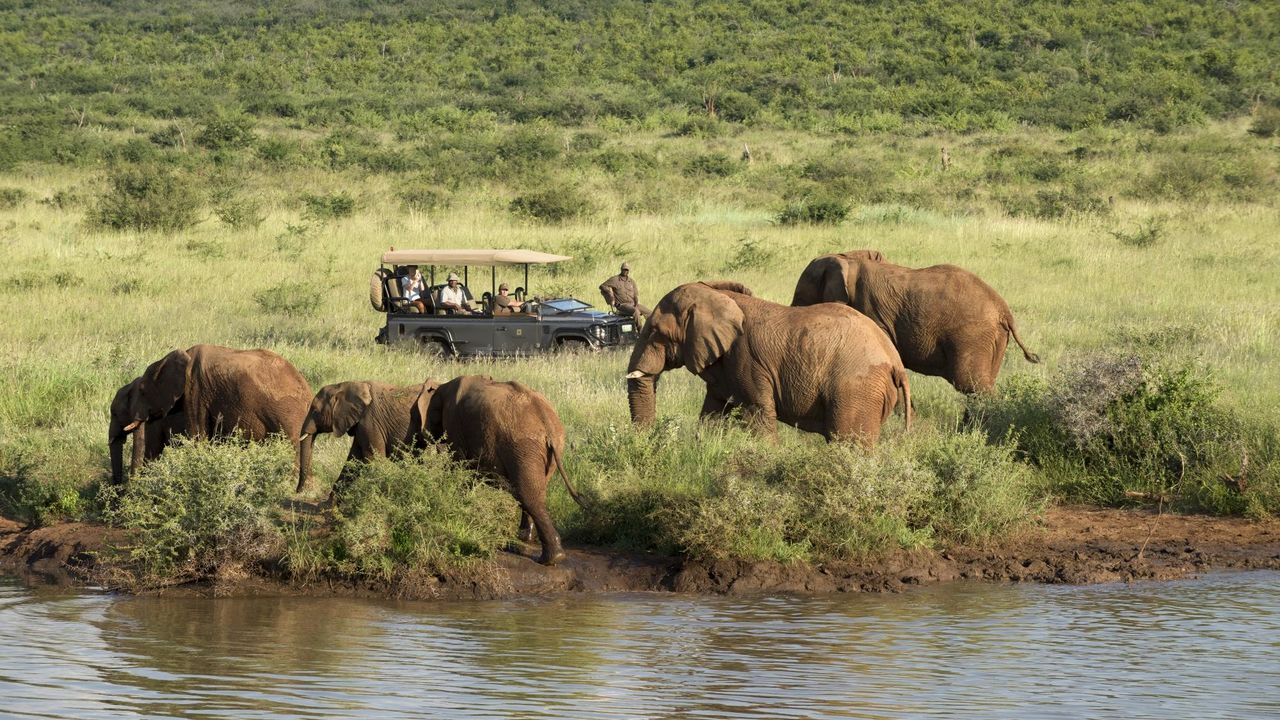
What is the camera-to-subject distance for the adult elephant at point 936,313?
13234 mm

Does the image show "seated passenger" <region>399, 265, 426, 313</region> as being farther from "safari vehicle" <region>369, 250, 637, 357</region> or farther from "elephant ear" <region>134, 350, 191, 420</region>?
"elephant ear" <region>134, 350, 191, 420</region>

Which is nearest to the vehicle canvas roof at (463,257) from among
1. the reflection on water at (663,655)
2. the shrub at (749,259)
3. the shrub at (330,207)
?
the shrub at (749,259)

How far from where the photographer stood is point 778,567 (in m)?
9.73

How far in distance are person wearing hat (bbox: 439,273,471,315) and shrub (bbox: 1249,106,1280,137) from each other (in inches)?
1347

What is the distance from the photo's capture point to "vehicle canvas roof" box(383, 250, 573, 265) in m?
19.6

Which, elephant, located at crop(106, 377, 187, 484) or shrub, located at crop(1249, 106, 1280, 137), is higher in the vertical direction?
shrub, located at crop(1249, 106, 1280, 137)

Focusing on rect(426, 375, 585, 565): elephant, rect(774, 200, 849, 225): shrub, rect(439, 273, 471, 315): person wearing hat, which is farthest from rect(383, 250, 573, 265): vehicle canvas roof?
rect(774, 200, 849, 225): shrub

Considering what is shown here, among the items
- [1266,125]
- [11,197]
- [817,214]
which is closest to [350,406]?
[817,214]

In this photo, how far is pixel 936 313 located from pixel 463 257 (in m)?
7.82

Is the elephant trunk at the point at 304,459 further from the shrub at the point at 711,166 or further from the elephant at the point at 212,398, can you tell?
the shrub at the point at 711,166

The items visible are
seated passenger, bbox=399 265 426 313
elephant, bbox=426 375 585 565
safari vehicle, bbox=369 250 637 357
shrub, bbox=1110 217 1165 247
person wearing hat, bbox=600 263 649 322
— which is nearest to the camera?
elephant, bbox=426 375 585 565

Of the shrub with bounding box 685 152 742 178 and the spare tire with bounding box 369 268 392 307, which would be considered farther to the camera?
the shrub with bounding box 685 152 742 178

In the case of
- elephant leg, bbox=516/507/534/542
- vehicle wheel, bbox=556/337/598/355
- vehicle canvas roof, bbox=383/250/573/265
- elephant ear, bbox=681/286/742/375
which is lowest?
vehicle wheel, bbox=556/337/598/355

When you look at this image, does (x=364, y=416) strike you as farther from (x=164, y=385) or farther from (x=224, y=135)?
(x=224, y=135)
